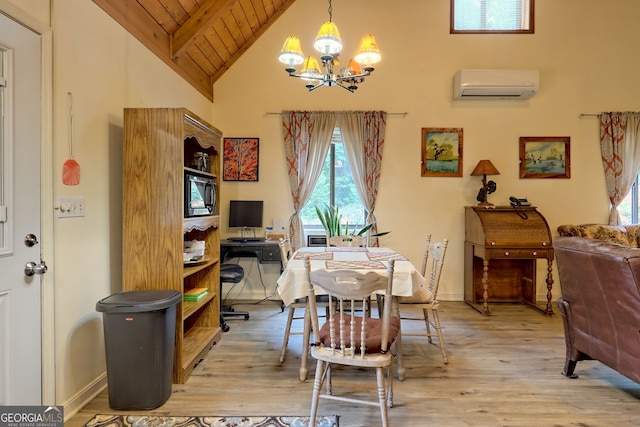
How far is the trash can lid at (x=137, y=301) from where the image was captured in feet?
6.11

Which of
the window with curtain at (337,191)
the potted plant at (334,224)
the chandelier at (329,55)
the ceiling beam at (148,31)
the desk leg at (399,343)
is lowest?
the desk leg at (399,343)

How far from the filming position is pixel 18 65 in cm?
162

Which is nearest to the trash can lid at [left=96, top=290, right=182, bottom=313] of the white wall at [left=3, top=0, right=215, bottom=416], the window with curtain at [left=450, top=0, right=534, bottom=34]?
the white wall at [left=3, top=0, right=215, bottom=416]

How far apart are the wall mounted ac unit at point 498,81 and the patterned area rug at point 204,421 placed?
3800 mm

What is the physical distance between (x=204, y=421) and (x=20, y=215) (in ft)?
4.55

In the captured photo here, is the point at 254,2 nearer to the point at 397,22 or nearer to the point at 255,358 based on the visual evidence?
the point at 397,22

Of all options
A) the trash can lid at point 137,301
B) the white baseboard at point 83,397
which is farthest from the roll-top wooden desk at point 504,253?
the white baseboard at point 83,397

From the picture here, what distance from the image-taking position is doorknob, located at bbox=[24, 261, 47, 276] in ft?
5.43

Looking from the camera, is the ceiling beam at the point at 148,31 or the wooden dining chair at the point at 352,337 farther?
the ceiling beam at the point at 148,31

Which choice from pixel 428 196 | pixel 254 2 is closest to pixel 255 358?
pixel 428 196

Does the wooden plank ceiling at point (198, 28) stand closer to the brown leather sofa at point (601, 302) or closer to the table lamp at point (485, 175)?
the table lamp at point (485, 175)

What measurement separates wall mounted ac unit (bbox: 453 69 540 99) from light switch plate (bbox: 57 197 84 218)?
3968mm

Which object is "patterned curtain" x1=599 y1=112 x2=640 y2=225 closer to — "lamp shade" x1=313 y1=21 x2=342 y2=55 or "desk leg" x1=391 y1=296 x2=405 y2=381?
"desk leg" x1=391 y1=296 x2=405 y2=381

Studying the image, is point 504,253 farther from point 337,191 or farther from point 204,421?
point 204,421
